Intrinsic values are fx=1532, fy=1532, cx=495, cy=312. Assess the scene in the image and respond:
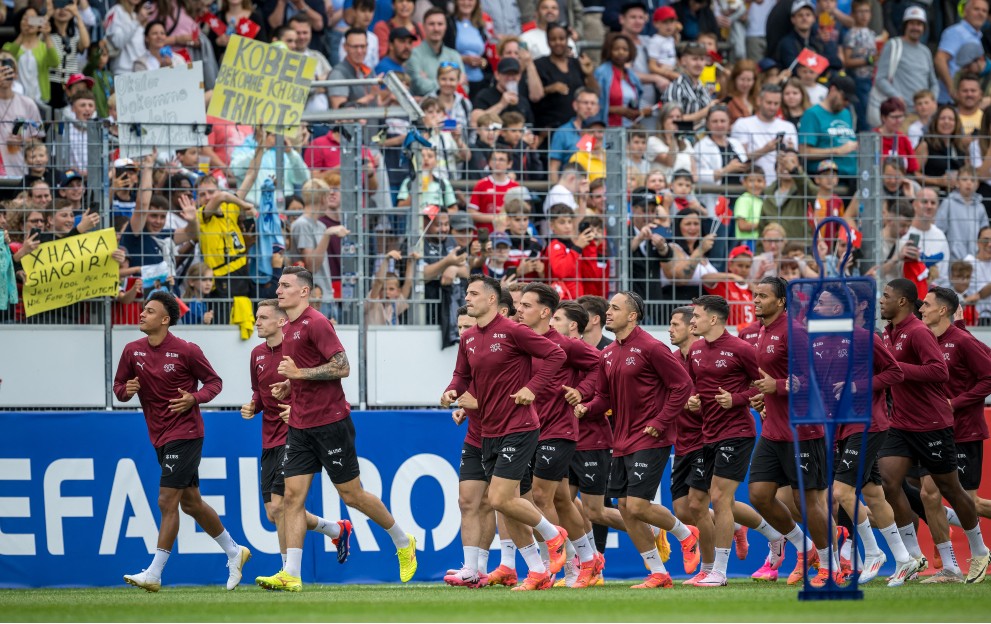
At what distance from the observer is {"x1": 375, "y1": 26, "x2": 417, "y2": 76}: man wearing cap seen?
19766 mm

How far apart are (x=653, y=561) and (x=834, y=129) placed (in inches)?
341

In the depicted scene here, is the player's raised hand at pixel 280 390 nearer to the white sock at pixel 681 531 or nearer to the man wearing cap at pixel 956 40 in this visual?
the white sock at pixel 681 531

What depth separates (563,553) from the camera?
13.6m

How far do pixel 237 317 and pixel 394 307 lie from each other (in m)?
1.66

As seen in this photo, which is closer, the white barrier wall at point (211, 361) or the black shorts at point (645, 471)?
the black shorts at point (645, 471)

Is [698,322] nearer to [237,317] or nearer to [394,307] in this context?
[394,307]

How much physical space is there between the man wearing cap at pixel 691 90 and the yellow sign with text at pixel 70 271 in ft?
26.9

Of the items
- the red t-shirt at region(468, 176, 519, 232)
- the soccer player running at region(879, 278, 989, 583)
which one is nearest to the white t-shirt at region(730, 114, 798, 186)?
the red t-shirt at region(468, 176, 519, 232)

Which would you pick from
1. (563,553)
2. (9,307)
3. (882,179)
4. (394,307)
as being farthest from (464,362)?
(882,179)

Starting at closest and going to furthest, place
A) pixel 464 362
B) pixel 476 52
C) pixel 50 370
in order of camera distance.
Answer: pixel 464 362, pixel 50 370, pixel 476 52

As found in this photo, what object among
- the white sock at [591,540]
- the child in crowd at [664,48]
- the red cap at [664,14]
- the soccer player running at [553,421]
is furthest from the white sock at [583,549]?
the red cap at [664,14]

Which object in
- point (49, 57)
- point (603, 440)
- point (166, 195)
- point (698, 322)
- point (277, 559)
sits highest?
point (49, 57)

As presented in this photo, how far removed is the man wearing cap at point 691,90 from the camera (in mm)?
20480

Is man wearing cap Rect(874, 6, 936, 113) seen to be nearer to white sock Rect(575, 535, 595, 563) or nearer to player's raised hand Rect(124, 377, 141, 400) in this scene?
white sock Rect(575, 535, 595, 563)
